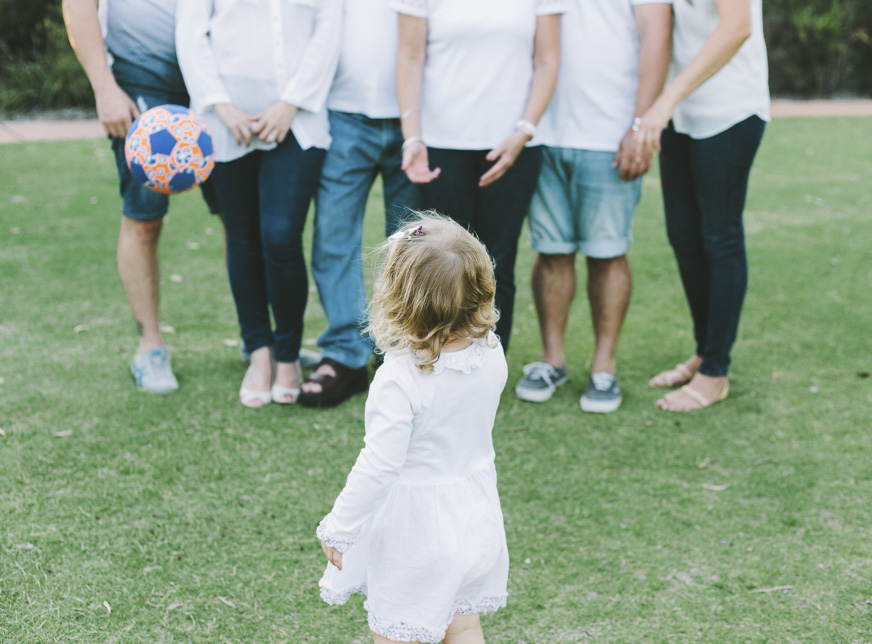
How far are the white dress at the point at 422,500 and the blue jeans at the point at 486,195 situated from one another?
1557mm

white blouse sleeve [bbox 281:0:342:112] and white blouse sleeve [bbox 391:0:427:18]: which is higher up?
white blouse sleeve [bbox 391:0:427:18]

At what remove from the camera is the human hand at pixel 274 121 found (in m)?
3.30

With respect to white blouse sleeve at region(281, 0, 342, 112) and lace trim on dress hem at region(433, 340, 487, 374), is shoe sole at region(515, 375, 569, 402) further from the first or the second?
lace trim on dress hem at region(433, 340, 487, 374)

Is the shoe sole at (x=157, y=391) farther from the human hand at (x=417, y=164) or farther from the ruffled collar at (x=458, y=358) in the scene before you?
the ruffled collar at (x=458, y=358)

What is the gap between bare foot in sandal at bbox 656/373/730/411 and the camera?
12.0 feet

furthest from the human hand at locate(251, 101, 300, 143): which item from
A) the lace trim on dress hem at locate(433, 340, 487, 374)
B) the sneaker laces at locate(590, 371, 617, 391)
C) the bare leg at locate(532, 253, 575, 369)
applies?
the lace trim on dress hem at locate(433, 340, 487, 374)

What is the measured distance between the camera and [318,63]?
3320 mm

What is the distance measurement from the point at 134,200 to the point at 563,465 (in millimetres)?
1937

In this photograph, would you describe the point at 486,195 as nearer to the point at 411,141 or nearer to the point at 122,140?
the point at 411,141

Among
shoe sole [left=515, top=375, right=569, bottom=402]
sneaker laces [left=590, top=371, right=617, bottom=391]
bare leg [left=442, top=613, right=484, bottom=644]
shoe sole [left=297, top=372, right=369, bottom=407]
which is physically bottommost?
shoe sole [left=515, top=375, right=569, bottom=402]

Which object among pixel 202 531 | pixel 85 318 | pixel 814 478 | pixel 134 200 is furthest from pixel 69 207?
pixel 814 478

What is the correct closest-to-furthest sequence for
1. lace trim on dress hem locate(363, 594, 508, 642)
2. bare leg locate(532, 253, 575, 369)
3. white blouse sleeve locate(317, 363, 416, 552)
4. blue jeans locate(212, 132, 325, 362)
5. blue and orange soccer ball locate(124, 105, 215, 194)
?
white blouse sleeve locate(317, 363, 416, 552)
lace trim on dress hem locate(363, 594, 508, 642)
blue and orange soccer ball locate(124, 105, 215, 194)
blue jeans locate(212, 132, 325, 362)
bare leg locate(532, 253, 575, 369)

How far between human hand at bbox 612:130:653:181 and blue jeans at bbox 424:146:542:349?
302mm

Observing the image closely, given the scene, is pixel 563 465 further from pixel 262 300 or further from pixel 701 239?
pixel 262 300
